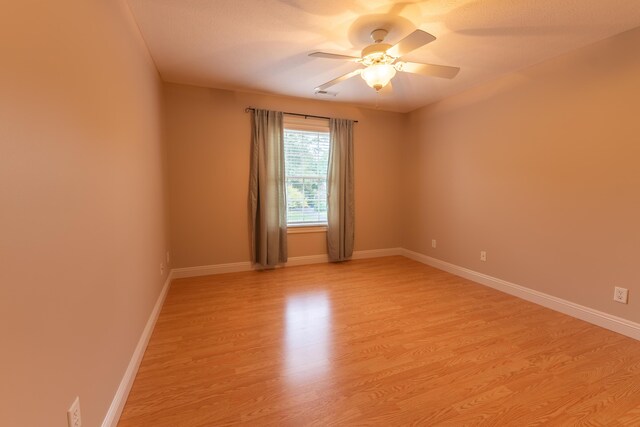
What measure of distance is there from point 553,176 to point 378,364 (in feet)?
8.11

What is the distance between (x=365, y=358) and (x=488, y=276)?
7.44ft

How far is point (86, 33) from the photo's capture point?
1.26m

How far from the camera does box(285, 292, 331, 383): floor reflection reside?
186cm

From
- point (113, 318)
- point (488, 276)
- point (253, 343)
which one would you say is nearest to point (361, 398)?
point (253, 343)

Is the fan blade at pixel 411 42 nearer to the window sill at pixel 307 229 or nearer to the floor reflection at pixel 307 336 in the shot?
the floor reflection at pixel 307 336

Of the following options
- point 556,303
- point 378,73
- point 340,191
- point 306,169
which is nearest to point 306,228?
point 340,191

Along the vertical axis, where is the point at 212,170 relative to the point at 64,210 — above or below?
above

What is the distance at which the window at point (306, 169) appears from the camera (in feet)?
13.5

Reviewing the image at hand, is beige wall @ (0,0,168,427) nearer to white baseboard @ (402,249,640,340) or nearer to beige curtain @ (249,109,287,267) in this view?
beige curtain @ (249,109,287,267)

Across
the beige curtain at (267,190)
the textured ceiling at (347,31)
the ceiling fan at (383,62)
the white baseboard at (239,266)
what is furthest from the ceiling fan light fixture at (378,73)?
the white baseboard at (239,266)

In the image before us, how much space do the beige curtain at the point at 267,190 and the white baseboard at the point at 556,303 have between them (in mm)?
2440

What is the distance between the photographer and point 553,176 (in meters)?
2.75

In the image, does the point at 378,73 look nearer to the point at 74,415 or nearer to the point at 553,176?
the point at 553,176

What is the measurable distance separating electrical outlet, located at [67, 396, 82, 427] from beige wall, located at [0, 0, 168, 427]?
0.03 m
